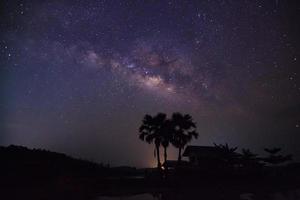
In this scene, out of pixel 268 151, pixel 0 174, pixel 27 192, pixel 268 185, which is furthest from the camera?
pixel 268 151

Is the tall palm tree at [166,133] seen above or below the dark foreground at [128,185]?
above

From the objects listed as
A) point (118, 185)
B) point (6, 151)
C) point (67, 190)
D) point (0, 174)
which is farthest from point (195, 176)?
point (6, 151)

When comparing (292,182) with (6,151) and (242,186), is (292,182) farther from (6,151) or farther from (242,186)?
(6,151)

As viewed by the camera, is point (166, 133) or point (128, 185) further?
point (166, 133)

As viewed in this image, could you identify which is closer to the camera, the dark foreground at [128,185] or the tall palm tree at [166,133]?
the dark foreground at [128,185]

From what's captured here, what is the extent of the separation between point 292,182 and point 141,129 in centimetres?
2665

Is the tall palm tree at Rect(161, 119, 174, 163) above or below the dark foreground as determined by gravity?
above

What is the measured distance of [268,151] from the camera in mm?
64750

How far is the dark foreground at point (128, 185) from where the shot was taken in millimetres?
34375

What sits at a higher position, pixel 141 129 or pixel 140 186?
pixel 141 129

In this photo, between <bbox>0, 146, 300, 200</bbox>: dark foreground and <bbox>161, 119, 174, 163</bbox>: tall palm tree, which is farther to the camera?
<bbox>161, 119, 174, 163</bbox>: tall palm tree

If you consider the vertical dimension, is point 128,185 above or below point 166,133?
below

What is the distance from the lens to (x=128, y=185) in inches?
1578

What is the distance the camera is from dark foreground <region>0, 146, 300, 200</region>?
34375mm
